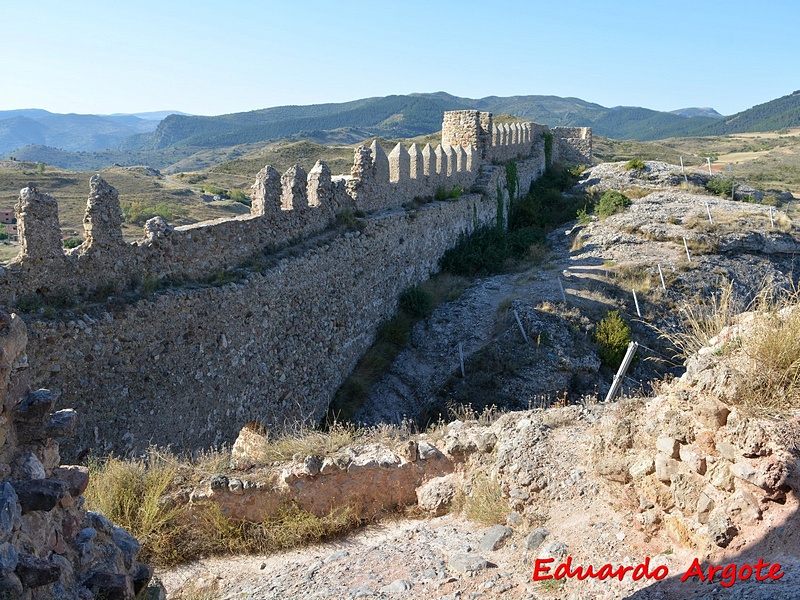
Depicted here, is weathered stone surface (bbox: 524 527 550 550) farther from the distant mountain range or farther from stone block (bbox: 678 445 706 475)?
the distant mountain range

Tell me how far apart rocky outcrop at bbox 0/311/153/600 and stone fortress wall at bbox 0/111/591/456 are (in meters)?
1.99

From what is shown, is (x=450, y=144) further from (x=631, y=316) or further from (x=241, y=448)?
(x=241, y=448)

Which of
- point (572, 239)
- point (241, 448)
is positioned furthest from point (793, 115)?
point (241, 448)

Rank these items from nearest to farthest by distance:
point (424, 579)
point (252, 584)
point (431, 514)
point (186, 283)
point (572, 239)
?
point (424, 579)
point (252, 584)
point (431, 514)
point (186, 283)
point (572, 239)

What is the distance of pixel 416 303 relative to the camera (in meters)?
12.2

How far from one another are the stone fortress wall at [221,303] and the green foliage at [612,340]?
3540 millimetres

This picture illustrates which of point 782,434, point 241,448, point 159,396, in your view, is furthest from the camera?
point 241,448

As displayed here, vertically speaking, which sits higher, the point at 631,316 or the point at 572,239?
the point at 572,239

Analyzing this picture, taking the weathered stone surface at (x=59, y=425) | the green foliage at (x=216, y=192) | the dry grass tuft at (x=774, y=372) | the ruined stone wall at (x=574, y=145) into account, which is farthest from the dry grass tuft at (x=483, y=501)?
the green foliage at (x=216, y=192)

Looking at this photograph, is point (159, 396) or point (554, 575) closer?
point (554, 575)

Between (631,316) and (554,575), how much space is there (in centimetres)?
900

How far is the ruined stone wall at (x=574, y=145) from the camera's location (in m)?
26.3

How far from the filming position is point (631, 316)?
39.5 ft

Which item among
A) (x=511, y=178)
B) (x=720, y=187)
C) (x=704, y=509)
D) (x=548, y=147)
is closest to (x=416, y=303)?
(x=511, y=178)
